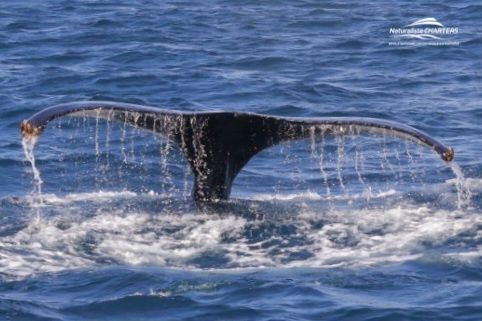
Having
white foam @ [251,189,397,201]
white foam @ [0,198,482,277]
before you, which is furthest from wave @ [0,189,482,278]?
white foam @ [251,189,397,201]

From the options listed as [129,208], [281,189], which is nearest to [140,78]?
[281,189]

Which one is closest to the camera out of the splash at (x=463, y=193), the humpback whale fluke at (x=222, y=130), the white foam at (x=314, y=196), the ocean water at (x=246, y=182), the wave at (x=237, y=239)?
the ocean water at (x=246, y=182)

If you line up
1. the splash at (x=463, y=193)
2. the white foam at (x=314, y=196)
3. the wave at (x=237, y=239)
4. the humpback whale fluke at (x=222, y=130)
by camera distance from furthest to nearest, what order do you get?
the white foam at (x=314, y=196), the splash at (x=463, y=193), the humpback whale fluke at (x=222, y=130), the wave at (x=237, y=239)

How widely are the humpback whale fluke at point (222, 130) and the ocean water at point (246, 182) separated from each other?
400 millimetres

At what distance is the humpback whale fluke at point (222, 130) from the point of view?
461 inches

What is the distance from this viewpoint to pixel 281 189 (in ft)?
49.3

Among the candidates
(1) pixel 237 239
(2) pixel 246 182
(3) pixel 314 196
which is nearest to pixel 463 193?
(3) pixel 314 196

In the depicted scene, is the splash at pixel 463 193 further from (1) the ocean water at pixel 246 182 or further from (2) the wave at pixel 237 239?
(2) the wave at pixel 237 239

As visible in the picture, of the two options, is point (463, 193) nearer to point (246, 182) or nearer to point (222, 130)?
point (246, 182)

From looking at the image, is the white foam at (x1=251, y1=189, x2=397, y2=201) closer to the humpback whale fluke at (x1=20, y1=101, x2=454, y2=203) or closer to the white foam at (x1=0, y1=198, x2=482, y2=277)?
the white foam at (x1=0, y1=198, x2=482, y2=277)

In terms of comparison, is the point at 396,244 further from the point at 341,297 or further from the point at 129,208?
the point at 129,208

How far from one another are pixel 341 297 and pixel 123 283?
1.76 meters

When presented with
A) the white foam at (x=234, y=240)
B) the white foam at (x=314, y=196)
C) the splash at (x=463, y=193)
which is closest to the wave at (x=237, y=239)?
the white foam at (x=234, y=240)

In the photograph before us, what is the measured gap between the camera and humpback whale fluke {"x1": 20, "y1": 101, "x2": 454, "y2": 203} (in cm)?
1170
